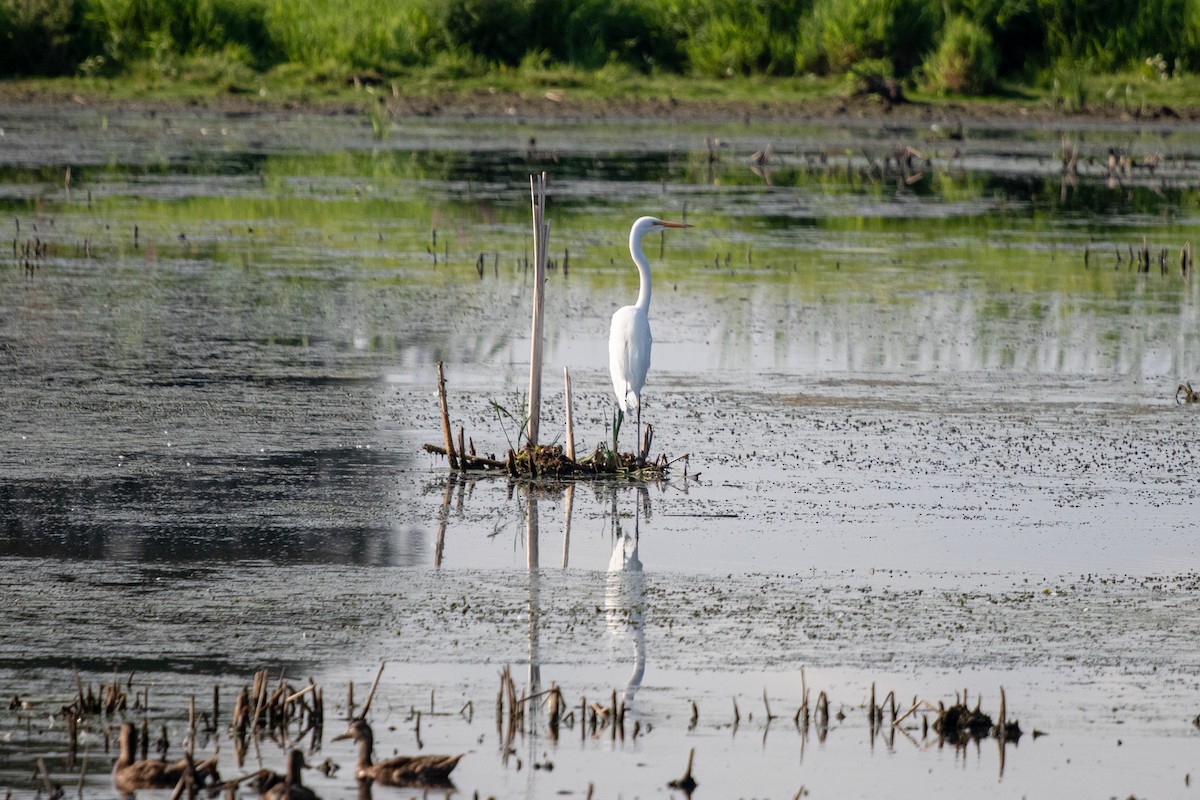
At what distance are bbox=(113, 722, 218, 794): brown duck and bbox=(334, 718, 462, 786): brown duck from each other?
1.51 ft

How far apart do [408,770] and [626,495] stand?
14.8ft

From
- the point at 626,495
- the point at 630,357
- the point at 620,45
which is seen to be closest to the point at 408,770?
the point at 626,495

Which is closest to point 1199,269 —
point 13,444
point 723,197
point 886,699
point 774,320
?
point 774,320

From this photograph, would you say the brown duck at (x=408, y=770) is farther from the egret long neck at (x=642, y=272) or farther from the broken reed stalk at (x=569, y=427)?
the egret long neck at (x=642, y=272)

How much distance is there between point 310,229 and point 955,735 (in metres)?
16.5

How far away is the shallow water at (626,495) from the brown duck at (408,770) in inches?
4.5

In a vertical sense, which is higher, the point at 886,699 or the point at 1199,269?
the point at 1199,269

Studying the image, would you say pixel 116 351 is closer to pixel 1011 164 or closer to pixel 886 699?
pixel 886 699

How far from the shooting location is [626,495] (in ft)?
34.2

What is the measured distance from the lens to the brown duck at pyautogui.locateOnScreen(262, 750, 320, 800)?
18.8ft

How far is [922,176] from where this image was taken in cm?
3081

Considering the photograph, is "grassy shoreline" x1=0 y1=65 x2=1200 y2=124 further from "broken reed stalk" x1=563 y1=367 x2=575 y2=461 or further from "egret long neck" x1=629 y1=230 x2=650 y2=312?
→ "broken reed stalk" x1=563 y1=367 x2=575 y2=461

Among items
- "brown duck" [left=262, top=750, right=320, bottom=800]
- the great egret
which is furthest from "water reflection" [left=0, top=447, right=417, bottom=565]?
"brown duck" [left=262, top=750, right=320, bottom=800]

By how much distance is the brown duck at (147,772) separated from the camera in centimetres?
586
